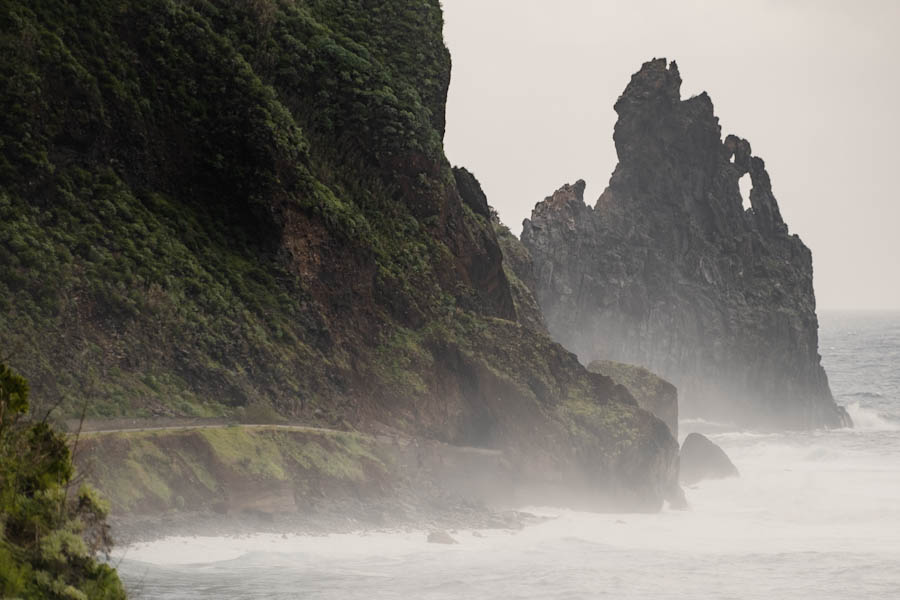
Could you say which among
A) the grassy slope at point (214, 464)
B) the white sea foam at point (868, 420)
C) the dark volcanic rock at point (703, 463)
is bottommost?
the grassy slope at point (214, 464)

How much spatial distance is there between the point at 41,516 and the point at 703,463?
5418 cm

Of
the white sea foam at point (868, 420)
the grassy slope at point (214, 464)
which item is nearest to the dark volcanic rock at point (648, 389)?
the grassy slope at point (214, 464)

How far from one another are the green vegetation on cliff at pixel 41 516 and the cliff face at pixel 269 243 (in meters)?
20.4

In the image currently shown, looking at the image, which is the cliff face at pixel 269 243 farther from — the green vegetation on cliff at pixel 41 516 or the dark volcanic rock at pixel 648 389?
the green vegetation on cliff at pixel 41 516

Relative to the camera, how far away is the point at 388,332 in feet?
154

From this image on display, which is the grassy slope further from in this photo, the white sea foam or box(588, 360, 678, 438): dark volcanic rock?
the white sea foam

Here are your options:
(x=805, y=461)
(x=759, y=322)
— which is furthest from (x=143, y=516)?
(x=759, y=322)

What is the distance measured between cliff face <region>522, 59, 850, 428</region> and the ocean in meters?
47.4

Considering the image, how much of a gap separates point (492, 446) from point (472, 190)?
56.3 ft

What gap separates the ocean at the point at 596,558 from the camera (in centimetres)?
2948

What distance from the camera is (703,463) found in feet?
206

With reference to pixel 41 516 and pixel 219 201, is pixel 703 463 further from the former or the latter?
pixel 41 516

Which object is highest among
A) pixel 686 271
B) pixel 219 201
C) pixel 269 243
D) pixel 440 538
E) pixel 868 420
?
pixel 686 271

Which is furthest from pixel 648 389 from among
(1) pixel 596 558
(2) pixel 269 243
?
(1) pixel 596 558
